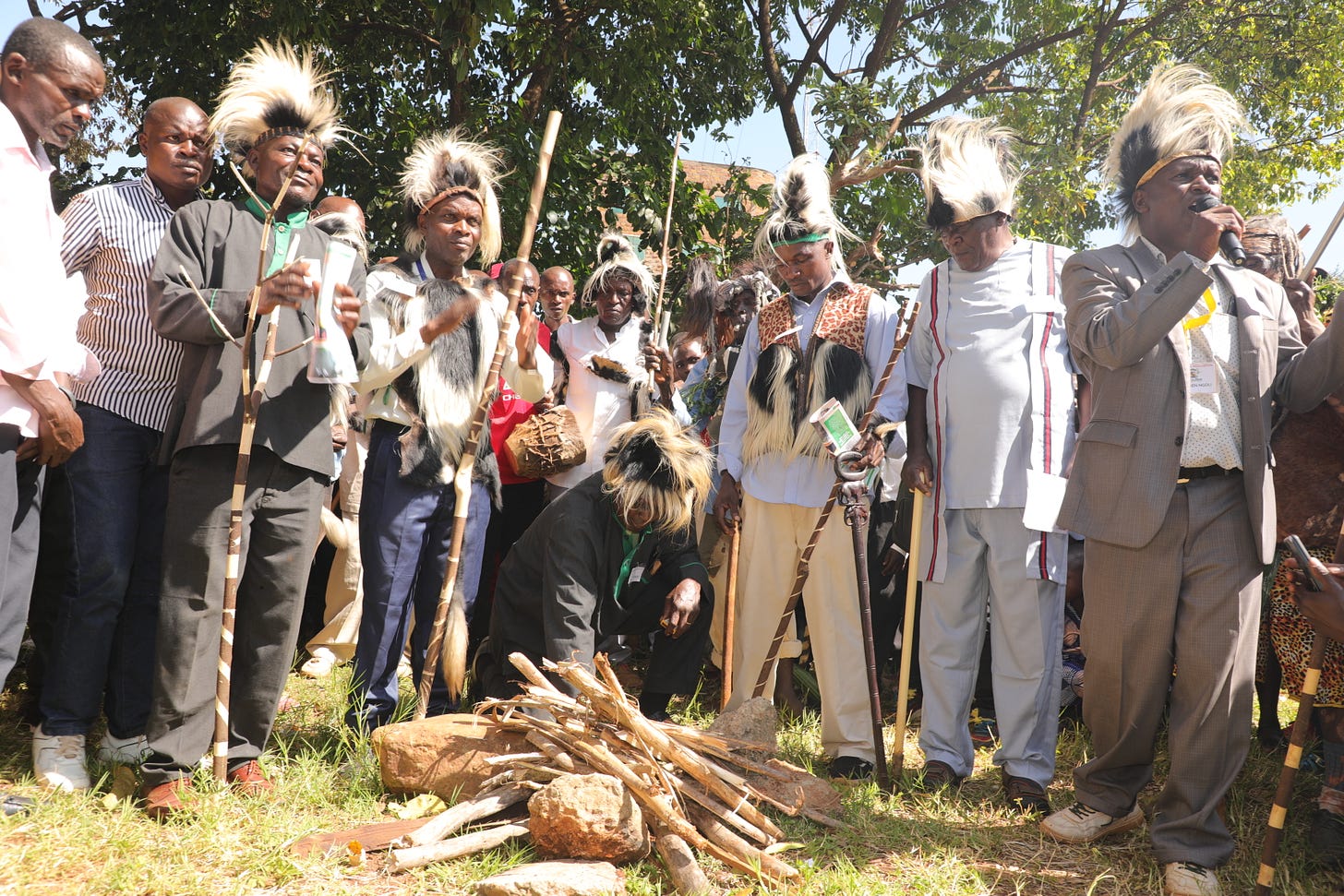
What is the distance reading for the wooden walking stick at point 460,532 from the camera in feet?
12.5

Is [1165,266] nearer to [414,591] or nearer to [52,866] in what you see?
[414,591]

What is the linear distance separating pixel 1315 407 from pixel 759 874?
7.62 feet

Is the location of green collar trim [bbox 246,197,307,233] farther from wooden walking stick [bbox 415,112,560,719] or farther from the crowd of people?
wooden walking stick [bbox 415,112,560,719]

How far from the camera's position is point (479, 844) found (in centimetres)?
308

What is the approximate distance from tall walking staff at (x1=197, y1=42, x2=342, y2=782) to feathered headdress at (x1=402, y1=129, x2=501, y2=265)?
1.31ft

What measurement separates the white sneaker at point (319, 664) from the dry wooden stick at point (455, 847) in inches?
83.6

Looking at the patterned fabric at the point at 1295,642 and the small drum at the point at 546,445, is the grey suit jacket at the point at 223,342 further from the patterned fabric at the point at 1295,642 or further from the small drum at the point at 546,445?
the patterned fabric at the point at 1295,642

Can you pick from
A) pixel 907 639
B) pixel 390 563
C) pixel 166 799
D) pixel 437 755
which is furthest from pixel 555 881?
pixel 907 639

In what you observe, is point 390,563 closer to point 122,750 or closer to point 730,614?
point 122,750

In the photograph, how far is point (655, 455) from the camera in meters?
4.13

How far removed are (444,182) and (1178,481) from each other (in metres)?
2.91

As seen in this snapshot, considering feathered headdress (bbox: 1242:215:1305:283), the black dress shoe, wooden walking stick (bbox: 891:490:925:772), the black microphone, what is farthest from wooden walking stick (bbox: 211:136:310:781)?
feathered headdress (bbox: 1242:215:1305:283)

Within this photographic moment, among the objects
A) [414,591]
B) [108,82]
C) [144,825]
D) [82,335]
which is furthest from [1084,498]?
[108,82]

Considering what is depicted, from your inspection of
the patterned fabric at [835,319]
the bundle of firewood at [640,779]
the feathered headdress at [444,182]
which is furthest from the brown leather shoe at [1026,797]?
the feathered headdress at [444,182]
